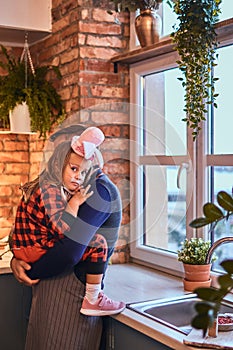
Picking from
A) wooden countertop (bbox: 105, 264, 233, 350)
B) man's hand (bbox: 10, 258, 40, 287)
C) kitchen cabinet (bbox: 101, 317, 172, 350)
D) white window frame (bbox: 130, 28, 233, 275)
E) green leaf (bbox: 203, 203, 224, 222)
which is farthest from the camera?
white window frame (bbox: 130, 28, 233, 275)

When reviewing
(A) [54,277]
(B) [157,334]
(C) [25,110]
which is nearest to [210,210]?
(B) [157,334]

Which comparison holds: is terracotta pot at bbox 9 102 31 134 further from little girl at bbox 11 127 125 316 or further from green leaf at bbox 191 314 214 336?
green leaf at bbox 191 314 214 336

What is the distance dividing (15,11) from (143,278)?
175 centimetres

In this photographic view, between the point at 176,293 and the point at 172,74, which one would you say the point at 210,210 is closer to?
the point at 176,293

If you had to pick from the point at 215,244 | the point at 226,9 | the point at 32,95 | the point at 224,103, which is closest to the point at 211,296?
the point at 215,244

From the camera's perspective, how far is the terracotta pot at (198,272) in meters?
2.40

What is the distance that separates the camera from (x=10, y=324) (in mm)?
2891

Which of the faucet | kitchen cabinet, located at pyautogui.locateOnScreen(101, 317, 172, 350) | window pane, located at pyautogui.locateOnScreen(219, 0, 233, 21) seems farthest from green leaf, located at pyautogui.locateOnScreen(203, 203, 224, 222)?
window pane, located at pyautogui.locateOnScreen(219, 0, 233, 21)

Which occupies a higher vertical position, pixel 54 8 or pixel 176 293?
pixel 54 8

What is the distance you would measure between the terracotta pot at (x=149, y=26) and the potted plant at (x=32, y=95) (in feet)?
2.28

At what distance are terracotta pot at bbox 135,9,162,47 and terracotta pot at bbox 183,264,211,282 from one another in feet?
3.74

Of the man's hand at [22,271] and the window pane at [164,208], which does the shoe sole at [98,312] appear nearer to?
the man's hand at [22,271]

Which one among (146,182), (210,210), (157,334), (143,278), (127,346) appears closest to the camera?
(210,210)

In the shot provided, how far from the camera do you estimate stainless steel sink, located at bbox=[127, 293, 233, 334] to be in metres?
2.22
